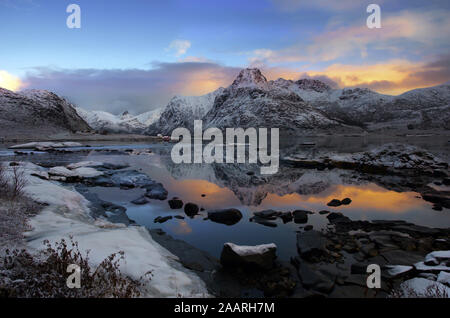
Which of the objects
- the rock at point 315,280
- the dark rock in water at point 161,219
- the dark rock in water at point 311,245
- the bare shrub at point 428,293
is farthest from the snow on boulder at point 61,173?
the bare shrub at point 428,293

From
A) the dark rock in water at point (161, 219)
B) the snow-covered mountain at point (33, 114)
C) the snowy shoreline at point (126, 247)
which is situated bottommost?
the dark rock in water at point (161, 219)

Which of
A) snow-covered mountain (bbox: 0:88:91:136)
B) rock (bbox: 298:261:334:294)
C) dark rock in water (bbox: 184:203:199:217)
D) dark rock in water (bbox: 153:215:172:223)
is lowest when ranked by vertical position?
rock (bbox: 298:261:334:294)

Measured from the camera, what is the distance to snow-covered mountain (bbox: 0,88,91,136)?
368 ft

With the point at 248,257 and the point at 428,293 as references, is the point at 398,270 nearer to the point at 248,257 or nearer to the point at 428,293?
the point at 428,293

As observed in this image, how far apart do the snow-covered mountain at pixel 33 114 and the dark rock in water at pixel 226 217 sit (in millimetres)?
124118

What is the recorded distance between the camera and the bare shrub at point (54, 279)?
5445 millimetres

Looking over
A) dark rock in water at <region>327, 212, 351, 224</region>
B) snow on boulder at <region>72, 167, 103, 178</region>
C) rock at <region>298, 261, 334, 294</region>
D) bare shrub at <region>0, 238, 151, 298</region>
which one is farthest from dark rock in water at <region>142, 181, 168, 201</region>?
rock at <region>298, 261, 334, 294</region>

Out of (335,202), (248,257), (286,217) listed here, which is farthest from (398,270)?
(335,202)

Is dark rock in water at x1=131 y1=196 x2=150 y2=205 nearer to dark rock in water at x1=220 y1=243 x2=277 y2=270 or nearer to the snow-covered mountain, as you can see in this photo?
dark rock in water at x1=220 y1=243 x2=277 y2=270

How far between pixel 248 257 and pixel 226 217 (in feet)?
16.6

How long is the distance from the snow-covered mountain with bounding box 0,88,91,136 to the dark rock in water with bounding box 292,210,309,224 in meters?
127

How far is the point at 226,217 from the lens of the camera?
13453mm

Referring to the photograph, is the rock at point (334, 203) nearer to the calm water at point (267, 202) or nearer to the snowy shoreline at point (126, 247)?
the calm water at point (267, 202)
